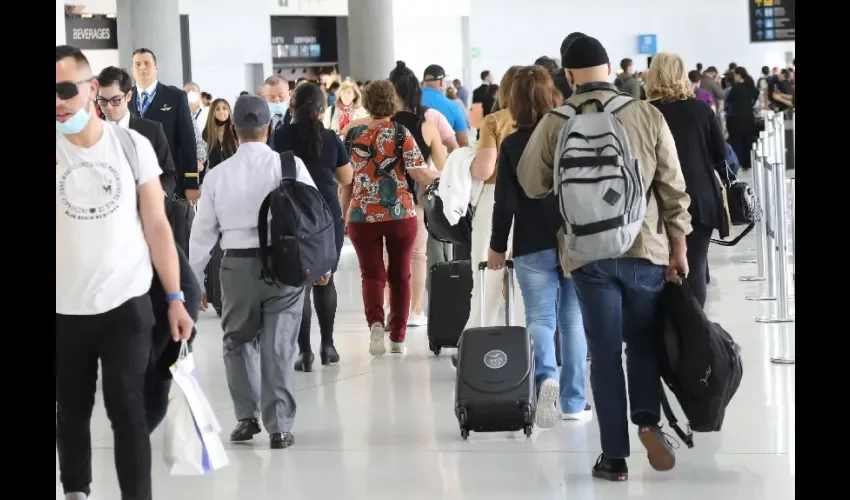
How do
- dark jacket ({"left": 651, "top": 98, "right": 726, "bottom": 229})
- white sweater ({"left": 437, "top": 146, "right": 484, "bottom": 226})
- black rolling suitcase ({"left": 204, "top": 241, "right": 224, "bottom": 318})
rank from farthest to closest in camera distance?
1. black rolling suitcase ({"left": 204, "top": 241, "right": 224, "bottom": 318})
2. white sweater ({"left": 437, "top": 146, "right": 484, "bottom": 226})
3. dark jacket ({"left": 651, "top": 98, "right": 726, "bottom": 229})

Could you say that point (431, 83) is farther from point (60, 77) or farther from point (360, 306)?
point (60, 77)

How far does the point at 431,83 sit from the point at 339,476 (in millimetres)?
5482

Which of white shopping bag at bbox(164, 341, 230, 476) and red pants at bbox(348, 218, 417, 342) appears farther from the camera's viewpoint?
red pants at bbox(348, 218, 417, 342)

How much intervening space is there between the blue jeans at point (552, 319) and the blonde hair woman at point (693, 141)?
729 mm

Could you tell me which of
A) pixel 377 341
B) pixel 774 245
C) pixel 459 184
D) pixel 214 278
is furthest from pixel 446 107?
pixel 459 184

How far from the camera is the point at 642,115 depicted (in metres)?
4.94

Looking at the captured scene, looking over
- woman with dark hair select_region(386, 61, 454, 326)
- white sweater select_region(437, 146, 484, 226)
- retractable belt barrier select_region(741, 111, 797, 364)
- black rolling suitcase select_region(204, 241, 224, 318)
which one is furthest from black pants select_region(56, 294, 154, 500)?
black rolling suitcase select_region(204, 241, 224, 318)

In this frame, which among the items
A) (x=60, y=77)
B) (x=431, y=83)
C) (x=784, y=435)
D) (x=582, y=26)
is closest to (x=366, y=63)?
(x=431, y=83)

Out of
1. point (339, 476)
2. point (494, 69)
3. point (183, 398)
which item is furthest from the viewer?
point (494, 69)

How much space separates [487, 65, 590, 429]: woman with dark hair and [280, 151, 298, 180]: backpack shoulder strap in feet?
2.83

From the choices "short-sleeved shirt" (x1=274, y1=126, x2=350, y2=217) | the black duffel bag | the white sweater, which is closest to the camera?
the white sweater

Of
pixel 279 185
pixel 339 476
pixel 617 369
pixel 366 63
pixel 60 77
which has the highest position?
pixel 366 63

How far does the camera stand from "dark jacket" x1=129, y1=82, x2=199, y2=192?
7.79 meters

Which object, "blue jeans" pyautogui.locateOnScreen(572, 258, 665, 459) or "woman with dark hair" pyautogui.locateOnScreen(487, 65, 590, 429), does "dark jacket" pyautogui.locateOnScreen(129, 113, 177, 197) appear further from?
"blue jeans" pyautogui.locateOnScreen(572, 258, 665, 459)
